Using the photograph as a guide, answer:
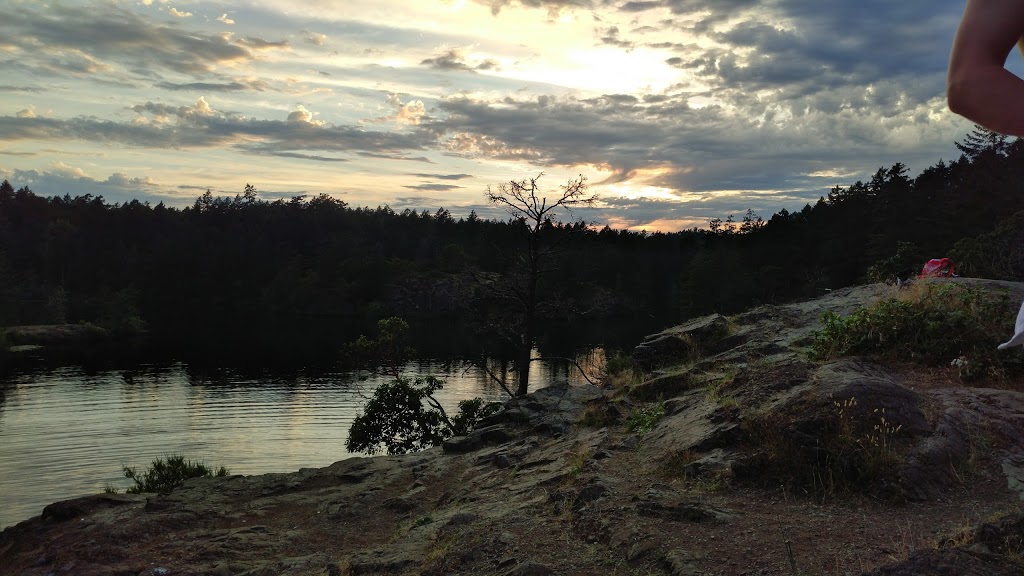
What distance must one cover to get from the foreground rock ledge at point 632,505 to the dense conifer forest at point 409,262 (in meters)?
14.5

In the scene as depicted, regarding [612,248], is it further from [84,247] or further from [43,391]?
[84,247]

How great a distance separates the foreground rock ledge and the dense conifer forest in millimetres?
14499

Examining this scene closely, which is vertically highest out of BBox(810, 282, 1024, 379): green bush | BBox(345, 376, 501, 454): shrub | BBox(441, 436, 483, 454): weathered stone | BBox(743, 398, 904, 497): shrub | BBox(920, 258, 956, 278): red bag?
BBox(920, 258, 956, 278): red bag

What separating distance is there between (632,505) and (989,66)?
6354 mm

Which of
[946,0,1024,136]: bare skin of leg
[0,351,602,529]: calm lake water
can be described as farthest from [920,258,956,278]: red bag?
[0,351,602,529]: calm lake water

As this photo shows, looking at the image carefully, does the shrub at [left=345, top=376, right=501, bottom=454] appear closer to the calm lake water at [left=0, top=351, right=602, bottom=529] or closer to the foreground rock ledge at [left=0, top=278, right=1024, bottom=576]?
the calm lake water at [left=0, top=351, right=602, bottom=529]

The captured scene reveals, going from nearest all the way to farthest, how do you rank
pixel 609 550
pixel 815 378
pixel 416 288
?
1. pixel 609 550
2. pixel 815 378
3. pixel 416 288

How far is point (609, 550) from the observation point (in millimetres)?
6379

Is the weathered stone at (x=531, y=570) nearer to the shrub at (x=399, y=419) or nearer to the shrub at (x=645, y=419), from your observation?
the shrub at (x=645, y=419)

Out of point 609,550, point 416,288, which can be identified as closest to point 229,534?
point 609,550

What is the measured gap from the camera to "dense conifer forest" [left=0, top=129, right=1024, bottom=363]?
47.5m

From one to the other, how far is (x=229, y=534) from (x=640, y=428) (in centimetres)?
739

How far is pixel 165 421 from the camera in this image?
1585 inches

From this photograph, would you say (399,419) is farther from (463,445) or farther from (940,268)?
(940,268)
